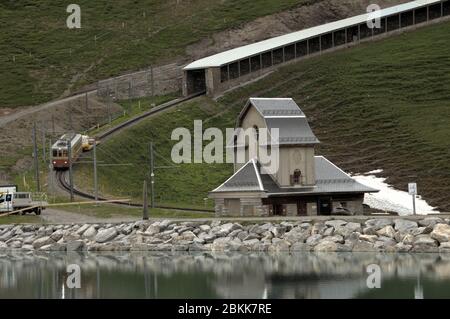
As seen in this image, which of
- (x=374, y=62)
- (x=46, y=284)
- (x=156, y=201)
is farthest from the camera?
(x=374, y=62)

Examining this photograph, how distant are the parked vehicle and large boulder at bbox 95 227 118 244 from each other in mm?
10831

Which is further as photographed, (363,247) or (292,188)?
(292,188)

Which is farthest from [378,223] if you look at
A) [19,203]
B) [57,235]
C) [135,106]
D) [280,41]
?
[280,41]

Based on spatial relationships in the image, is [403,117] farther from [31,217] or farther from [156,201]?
[31,217]

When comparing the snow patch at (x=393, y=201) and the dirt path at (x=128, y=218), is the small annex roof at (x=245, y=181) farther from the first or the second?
the snow patch at (x=393, y=201)

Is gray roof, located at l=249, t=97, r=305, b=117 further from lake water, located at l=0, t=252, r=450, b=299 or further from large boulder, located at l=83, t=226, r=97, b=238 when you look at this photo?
lake water, located at l=0, t=252, r=450, b=299

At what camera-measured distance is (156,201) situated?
84.9m

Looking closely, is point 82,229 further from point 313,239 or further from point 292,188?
point 313,239

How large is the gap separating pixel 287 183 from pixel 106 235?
528 inches

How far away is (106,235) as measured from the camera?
6462cm

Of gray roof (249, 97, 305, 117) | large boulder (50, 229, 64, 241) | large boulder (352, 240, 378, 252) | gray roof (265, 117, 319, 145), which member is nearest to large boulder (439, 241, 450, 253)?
large boulder (352, 240, 378, 252)

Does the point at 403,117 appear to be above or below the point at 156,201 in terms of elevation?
above

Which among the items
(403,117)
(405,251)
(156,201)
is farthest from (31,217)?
(403,117)

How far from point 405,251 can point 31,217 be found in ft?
92.8
